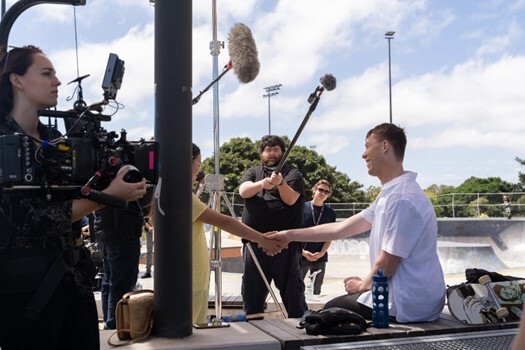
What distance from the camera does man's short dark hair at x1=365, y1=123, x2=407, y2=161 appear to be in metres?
3.26

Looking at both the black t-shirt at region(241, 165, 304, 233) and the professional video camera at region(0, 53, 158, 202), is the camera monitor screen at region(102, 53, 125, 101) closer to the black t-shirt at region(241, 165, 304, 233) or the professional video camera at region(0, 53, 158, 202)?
the professional video camera at region(0, 53, 158, 202)

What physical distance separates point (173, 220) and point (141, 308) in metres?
0.50

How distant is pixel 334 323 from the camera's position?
9.16 feet

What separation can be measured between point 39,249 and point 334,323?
5.28 feet

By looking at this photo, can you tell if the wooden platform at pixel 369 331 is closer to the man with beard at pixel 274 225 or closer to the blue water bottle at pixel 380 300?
the blue water bottle at pixel 380 300

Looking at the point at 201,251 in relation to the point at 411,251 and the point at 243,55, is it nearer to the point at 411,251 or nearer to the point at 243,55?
the point at 411,251

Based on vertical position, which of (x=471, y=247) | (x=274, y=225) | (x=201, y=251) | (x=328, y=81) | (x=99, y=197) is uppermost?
(x=328, y=81)

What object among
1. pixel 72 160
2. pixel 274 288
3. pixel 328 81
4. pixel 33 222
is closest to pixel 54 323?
pixel 33 222

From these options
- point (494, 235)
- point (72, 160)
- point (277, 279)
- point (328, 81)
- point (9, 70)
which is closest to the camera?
point (72, 160)

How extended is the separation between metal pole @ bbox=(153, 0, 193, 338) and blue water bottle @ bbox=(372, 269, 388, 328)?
1059 millimetres

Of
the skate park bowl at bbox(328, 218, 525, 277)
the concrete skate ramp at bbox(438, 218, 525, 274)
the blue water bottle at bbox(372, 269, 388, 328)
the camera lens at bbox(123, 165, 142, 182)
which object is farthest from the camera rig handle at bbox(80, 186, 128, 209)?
the concrete skate ramp at bbox(438, 218, 525, 274)

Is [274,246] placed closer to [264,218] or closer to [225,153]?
[264,218]

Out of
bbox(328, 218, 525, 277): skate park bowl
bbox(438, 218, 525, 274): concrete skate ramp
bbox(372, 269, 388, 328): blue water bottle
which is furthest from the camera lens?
bbox(438, 218, 525, 274): concrete skate ramp

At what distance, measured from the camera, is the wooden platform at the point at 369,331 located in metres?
2.68
